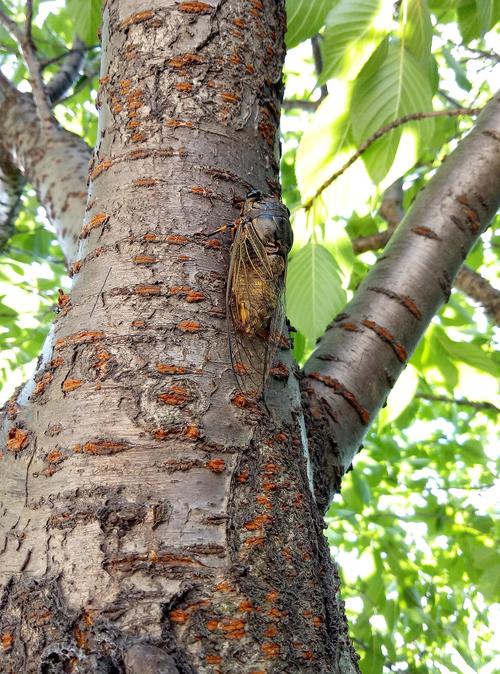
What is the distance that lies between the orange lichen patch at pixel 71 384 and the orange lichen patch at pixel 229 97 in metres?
0.44

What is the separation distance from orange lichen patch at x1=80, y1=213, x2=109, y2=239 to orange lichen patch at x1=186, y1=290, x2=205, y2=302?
17 cm

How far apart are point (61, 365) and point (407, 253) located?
2.16ft

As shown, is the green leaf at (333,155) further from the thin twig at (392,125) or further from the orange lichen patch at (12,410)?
the orange lichen patch at (12,410)

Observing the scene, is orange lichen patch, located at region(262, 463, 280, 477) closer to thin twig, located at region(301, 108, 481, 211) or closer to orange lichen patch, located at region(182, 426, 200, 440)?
orange lichen patch, located at region(182, 426, 200, 440)

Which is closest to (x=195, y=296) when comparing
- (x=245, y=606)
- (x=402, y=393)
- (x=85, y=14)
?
(x=245, y=606)

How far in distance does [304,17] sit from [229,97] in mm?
403

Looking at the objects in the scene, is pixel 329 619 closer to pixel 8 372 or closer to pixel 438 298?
pixel 438 298

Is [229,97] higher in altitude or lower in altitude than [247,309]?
higher

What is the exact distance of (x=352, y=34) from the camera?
3.93 ft

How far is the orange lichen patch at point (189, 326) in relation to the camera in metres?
0.76

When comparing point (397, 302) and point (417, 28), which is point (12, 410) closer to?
point (397, 302)

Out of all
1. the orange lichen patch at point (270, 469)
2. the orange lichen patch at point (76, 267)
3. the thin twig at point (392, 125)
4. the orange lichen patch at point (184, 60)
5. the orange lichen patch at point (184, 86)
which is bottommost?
the orange lichen patch at point (270, 469)

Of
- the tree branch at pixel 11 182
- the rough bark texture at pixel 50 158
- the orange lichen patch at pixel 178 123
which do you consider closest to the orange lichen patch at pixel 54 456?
the orange lichen patch at pixel 178 123

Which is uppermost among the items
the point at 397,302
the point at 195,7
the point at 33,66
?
the point at 33,66
